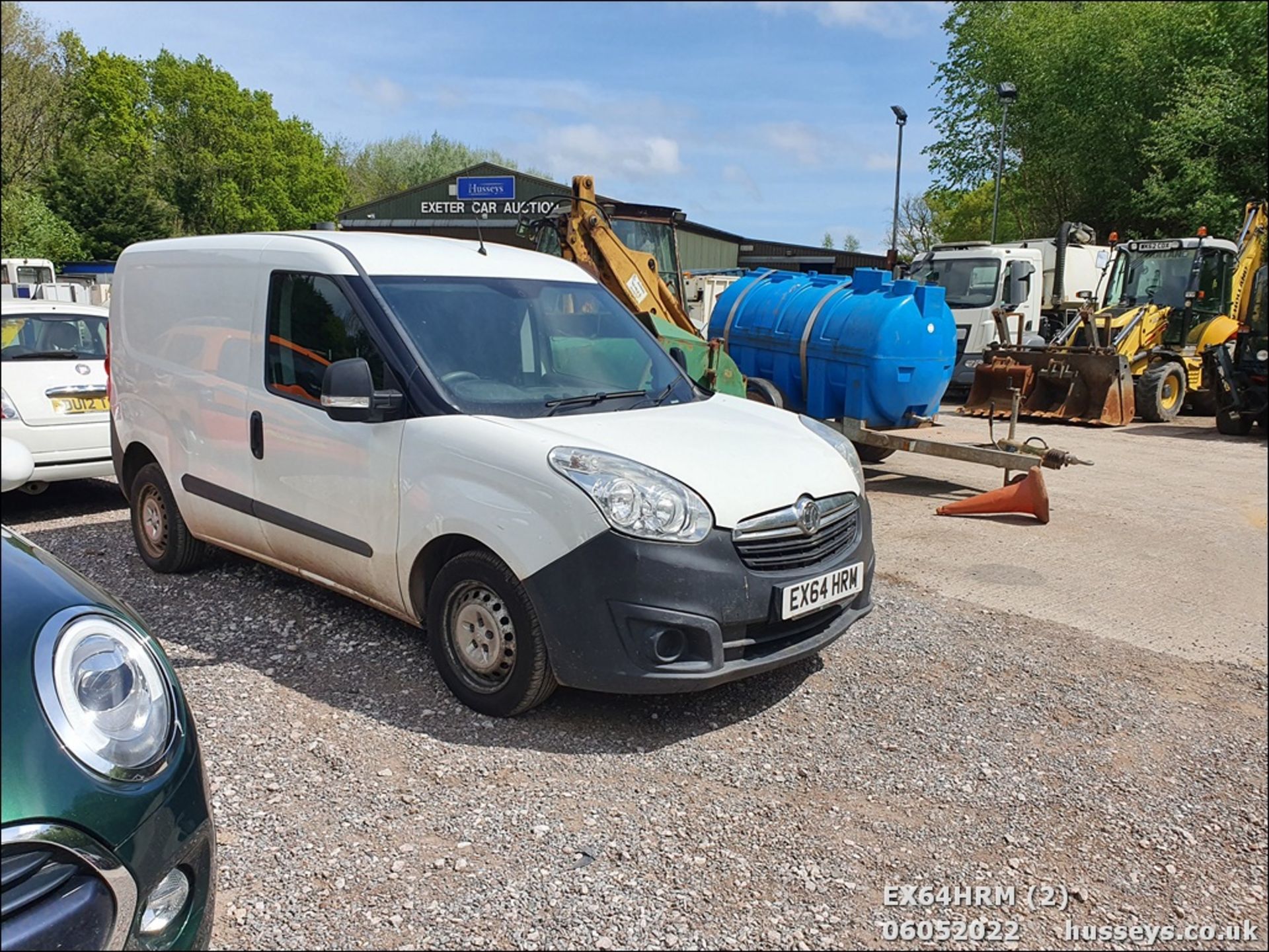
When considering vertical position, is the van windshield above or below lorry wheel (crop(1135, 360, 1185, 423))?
above

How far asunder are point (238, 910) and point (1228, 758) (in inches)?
125

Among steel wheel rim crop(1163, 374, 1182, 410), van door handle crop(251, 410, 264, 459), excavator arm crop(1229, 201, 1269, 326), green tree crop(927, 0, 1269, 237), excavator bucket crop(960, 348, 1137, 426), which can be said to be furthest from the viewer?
green tree crop(927, 0, 1269, 237)

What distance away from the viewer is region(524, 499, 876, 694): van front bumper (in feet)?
11.6

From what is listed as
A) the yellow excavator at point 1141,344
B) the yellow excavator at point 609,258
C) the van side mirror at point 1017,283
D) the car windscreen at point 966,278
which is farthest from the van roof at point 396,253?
the van side mirror at point 1017,283

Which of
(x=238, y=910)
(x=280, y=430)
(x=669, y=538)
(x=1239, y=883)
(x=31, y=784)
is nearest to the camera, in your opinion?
(x=31, y=784)

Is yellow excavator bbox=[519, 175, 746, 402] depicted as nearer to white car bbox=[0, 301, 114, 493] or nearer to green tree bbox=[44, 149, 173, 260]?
white car bbox=[0, 301, 114, 493]

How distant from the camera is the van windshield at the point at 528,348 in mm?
4312

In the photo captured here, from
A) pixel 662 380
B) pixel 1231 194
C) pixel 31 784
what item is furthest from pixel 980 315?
pixel 31 784

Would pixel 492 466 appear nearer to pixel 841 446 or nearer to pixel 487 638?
pixel 487 638

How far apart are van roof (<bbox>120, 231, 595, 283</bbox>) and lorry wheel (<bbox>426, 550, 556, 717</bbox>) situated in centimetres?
155

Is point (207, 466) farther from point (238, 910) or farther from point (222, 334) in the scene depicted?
point (238, 910)

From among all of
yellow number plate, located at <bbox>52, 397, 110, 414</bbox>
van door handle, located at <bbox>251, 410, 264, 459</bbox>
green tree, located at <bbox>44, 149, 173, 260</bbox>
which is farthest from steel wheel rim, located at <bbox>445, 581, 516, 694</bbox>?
green tree, located at <bbox>44, 149, 173, 260</bbox>

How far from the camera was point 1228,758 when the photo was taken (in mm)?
3301

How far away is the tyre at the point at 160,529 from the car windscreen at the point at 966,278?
1480cm
